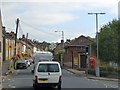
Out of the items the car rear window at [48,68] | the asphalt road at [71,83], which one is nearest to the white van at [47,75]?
the car rear window at [48,68]

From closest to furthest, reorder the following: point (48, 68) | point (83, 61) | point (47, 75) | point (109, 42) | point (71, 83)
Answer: point (47, 75)
point (48, 68)
point (71, 83)
point (109, 42)
point (83, 61)

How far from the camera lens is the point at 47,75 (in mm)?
25578

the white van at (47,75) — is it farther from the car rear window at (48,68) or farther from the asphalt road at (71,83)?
the asphalt road at (71,83)

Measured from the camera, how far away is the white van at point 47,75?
25.6m

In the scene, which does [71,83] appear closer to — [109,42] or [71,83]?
[71,83]

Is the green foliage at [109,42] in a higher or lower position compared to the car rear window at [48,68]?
higher

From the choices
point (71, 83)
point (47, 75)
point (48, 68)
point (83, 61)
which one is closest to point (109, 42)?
point (71, 83)

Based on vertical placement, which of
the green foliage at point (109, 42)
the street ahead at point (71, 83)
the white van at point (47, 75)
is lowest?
the street ahead at point (71, 83)

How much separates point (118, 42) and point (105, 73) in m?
5.65

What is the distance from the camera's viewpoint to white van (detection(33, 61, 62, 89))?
2556 cm

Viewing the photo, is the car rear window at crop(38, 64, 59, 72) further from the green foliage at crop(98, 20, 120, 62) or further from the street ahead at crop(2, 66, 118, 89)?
the green foliage at crop(98, 20, 120, 62)

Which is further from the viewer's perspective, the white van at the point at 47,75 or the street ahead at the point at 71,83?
the street ahead at the point at 71,83

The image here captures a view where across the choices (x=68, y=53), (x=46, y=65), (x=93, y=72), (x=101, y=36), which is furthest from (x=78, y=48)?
(x=46, y=65)

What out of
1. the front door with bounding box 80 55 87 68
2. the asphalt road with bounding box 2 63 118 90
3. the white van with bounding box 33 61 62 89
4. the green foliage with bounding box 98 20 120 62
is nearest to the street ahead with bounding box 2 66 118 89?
the asphalt road with bounding box 2 63 118 90
